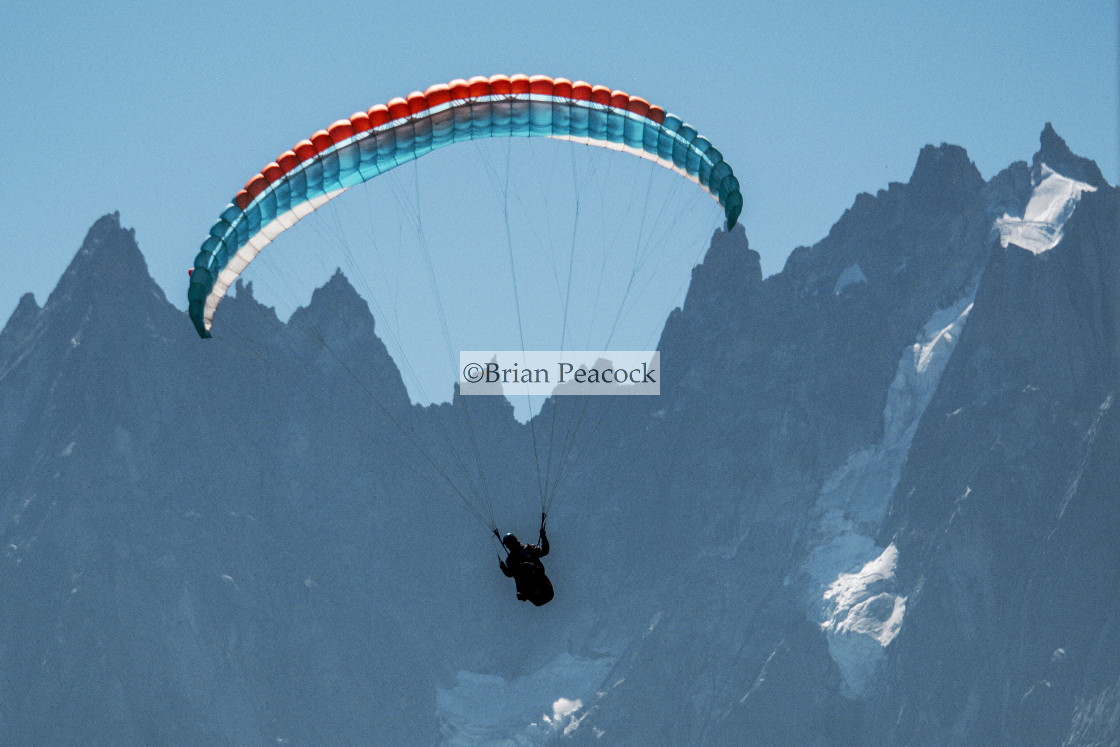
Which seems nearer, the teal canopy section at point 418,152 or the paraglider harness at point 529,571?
the paraglider harness at point 529,571

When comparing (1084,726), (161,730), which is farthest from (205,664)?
(1084,726)

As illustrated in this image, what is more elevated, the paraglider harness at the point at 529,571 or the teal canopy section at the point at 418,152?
the teal canopy section at the point at 418,152

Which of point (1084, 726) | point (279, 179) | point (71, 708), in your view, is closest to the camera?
point (279, 179)

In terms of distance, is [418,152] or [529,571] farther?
[418,152]

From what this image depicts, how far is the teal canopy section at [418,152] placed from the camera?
3759 centimetres

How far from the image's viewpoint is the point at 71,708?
18875 centimetres

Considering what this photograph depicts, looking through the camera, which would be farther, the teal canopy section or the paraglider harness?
the teal canopy section

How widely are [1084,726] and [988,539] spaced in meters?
29.3

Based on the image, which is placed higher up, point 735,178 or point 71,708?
point 71,708

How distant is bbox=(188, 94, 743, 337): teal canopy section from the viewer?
37.6 meters

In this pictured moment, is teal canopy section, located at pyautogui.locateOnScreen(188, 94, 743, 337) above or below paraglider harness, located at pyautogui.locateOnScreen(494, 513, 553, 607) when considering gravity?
above

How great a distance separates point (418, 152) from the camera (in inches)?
1524

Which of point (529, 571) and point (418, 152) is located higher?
point (418, 152)

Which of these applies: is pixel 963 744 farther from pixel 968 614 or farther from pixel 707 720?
pixel 707 720
